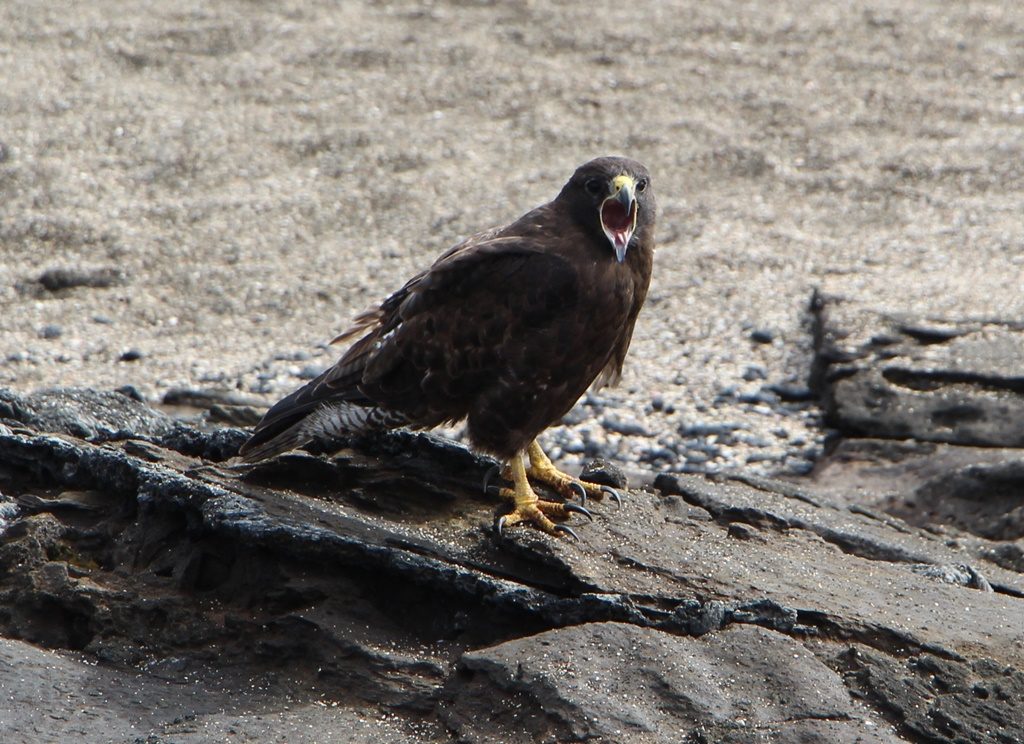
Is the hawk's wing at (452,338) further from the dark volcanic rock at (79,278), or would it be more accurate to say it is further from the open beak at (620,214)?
the dark volcanic rock at (79,278)

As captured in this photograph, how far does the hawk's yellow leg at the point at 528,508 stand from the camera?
387 centimetres

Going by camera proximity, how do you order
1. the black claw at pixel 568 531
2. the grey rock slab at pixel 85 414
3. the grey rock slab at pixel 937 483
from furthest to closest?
the grey rock slab at pixel 937 483, the grey rock slab at pixel 85 414, the black claw at pixel 568 531

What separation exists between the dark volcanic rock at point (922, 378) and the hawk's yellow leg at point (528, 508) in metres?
2.26

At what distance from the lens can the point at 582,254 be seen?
4023 mm

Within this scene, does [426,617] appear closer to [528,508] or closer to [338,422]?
[528,508]

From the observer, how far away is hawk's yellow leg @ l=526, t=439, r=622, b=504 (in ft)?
13.8

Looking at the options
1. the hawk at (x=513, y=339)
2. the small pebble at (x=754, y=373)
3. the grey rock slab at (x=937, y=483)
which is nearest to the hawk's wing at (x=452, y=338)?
the hawk at (x=513, y=339)

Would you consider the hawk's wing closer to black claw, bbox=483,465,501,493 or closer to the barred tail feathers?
the barred tail feathers

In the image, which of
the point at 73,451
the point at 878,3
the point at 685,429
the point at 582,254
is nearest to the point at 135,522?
the point at 73,451

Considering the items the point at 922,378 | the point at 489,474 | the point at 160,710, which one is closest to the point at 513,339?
the point at 489,474

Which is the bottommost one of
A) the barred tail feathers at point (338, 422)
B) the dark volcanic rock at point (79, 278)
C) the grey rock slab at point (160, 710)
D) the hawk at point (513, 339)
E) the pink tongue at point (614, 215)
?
the grey rock slab at point (160, 710)

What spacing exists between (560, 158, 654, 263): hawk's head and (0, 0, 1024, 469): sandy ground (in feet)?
6.68

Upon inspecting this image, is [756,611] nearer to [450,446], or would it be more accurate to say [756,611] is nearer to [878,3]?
[450,446]

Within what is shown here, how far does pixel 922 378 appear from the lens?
6059 mm
